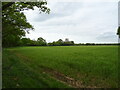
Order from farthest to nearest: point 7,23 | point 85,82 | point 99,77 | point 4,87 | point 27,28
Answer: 1. point 27,28
2. point 7,23
3. point 99,77
4. point 85,82
5. point 4,87

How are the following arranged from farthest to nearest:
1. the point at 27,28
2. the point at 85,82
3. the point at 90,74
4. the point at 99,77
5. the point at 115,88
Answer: the point at 27,28 → the point at 90,74 → the point at 99,77 → the point at 85,82 → the point at 115,88

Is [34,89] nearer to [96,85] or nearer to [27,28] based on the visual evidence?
[96,85]

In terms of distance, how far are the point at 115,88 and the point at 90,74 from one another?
281 centimetres

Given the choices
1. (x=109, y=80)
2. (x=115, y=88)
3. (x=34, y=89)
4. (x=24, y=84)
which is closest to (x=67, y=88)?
(x=34, y=89)

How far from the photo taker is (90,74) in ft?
34.4

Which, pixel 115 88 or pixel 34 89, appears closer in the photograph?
pixel 34 89

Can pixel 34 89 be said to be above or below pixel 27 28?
below

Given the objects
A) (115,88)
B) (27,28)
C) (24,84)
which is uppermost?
(27,28)

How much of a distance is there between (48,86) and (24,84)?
48.0 inches

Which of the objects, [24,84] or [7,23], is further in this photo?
[7,23]

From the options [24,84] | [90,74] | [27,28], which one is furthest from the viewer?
[27,28]

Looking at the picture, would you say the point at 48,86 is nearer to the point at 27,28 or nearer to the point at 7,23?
the point at 7,23

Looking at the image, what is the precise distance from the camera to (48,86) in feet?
23.1

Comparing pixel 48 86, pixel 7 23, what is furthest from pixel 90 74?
pixel 7 23
